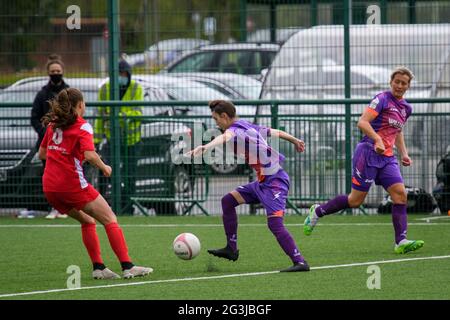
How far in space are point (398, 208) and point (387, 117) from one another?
3.20 ft

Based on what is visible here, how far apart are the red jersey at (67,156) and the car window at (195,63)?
9.22 m

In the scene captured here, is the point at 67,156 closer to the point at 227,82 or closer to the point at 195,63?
the point at 227,82

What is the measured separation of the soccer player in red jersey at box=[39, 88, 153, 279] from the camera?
32.1 feet

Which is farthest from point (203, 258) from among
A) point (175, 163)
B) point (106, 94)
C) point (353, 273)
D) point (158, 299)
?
point (106, 94)

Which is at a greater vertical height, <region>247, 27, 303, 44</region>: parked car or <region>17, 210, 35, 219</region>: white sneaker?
<region>247, 27, 303, 44</region>: parked car

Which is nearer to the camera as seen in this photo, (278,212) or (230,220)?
(278,212)

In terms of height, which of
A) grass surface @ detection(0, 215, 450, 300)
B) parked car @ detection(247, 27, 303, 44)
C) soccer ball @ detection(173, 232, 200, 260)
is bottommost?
grass surface @ detection(0, 215, 450, 300)

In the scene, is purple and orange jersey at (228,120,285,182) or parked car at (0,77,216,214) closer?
purple and orange jersey at (228,120,285,182)

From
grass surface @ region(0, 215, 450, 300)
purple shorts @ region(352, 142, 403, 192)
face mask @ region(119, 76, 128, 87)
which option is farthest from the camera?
face mask @ region(119, 76, 128, 87)

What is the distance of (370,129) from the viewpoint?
1140 centimetres

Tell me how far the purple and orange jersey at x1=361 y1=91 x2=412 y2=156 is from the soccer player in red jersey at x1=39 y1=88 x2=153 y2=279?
3212mm

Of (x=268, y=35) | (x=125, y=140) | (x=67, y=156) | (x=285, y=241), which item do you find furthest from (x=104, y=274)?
(x=268, y=35)

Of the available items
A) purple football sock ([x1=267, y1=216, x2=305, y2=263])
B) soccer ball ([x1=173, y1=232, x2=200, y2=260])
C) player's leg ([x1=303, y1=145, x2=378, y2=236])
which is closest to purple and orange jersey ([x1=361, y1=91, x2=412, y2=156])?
player's leg ([x1=303, y1=145, x2=378, y2=236])

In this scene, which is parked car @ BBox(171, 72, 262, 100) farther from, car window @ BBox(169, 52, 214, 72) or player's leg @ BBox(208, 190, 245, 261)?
player's leg @ BBox(208, 190, 245, 261)
